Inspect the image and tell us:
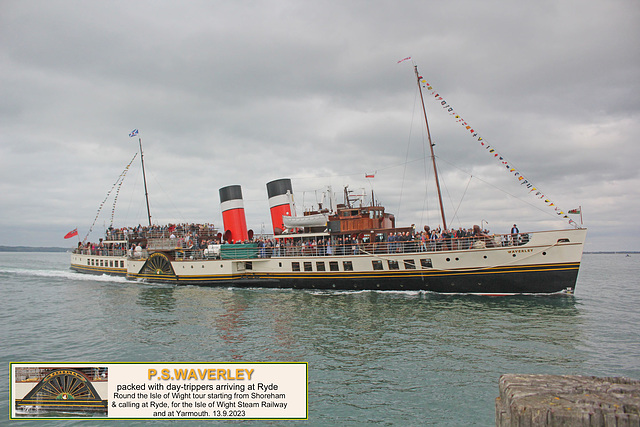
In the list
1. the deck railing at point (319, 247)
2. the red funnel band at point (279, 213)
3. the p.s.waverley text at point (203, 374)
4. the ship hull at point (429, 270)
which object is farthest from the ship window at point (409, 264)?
the p.s.waverley text at point (203, 374)

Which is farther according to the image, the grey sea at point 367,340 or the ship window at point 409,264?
the ship window at point 409,264

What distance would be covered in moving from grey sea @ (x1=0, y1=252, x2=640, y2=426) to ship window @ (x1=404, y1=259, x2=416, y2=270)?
1.81 metres

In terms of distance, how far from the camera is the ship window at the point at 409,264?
2483 cm

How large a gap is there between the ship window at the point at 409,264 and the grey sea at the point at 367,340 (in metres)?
1.81

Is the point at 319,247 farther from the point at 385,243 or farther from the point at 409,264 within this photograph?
the point at 409,264

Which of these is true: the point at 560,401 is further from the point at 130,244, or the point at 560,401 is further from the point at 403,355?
the point at 130,244

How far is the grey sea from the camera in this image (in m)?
9.17

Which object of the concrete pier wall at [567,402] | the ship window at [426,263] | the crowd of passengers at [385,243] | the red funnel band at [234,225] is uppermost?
the red funnel band at [234,225]

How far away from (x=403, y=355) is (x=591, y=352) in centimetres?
634

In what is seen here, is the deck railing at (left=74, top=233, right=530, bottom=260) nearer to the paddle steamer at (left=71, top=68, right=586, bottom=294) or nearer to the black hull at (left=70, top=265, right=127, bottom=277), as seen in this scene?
the paddle steamer at (left=71, top=68, right=586, bottom=294)

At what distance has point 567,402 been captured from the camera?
126 inches

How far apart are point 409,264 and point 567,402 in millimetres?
22126

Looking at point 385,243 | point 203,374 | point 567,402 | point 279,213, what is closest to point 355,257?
point 385,243
